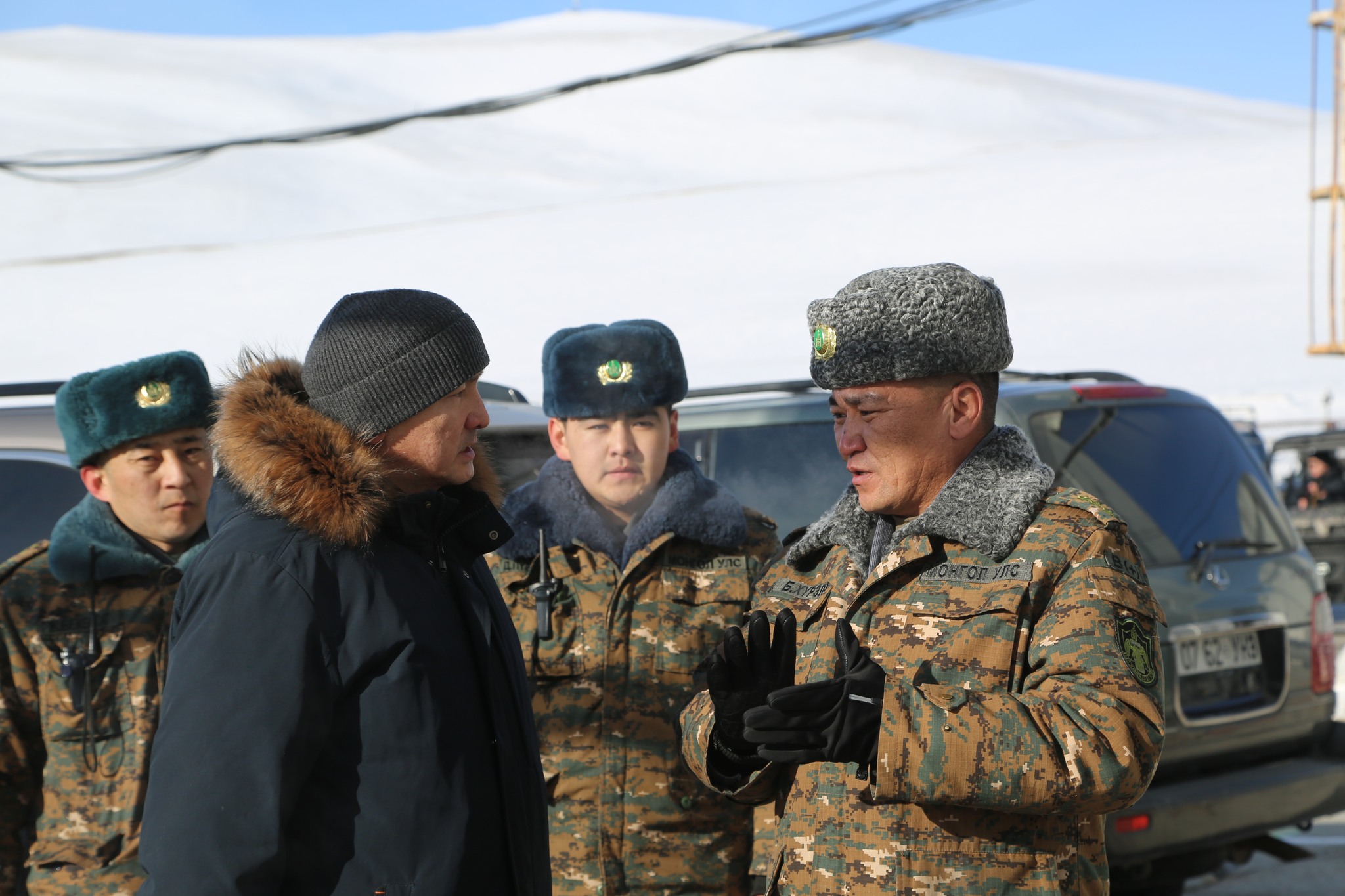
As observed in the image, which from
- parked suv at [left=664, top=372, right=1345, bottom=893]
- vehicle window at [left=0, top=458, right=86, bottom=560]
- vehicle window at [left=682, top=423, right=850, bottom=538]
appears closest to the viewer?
vehicle window at [left=0, top=458, right=86, bottom=560]

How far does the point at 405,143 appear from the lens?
57250 millimetres

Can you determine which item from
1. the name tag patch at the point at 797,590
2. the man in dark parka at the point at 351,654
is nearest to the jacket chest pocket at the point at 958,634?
the name tag patch at the point at 797,590

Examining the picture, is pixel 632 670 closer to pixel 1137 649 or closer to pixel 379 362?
pixel 379 362

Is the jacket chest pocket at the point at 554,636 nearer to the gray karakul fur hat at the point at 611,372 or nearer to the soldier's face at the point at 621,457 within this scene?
the soldier's face at the point at 621,457

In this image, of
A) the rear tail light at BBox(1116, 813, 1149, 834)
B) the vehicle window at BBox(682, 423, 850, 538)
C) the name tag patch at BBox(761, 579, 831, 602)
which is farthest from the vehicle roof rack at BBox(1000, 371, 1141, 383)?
the name tag patch at BBox(761, 579, 831, 602)

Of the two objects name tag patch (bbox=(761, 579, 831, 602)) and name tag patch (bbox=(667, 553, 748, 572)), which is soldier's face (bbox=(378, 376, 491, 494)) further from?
name tag patch (bbox=(667, 553, 748, 572))

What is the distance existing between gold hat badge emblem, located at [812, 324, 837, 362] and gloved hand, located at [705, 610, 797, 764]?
0.53m

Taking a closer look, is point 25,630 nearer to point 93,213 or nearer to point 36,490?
point 36,490

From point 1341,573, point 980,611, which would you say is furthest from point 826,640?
point 1341,573

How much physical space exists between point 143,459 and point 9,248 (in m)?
39.8

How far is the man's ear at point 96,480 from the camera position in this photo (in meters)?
3.32

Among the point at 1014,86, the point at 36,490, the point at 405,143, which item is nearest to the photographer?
the point at 36,490

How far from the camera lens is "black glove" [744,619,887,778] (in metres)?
2.01

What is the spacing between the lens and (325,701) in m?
1.97
